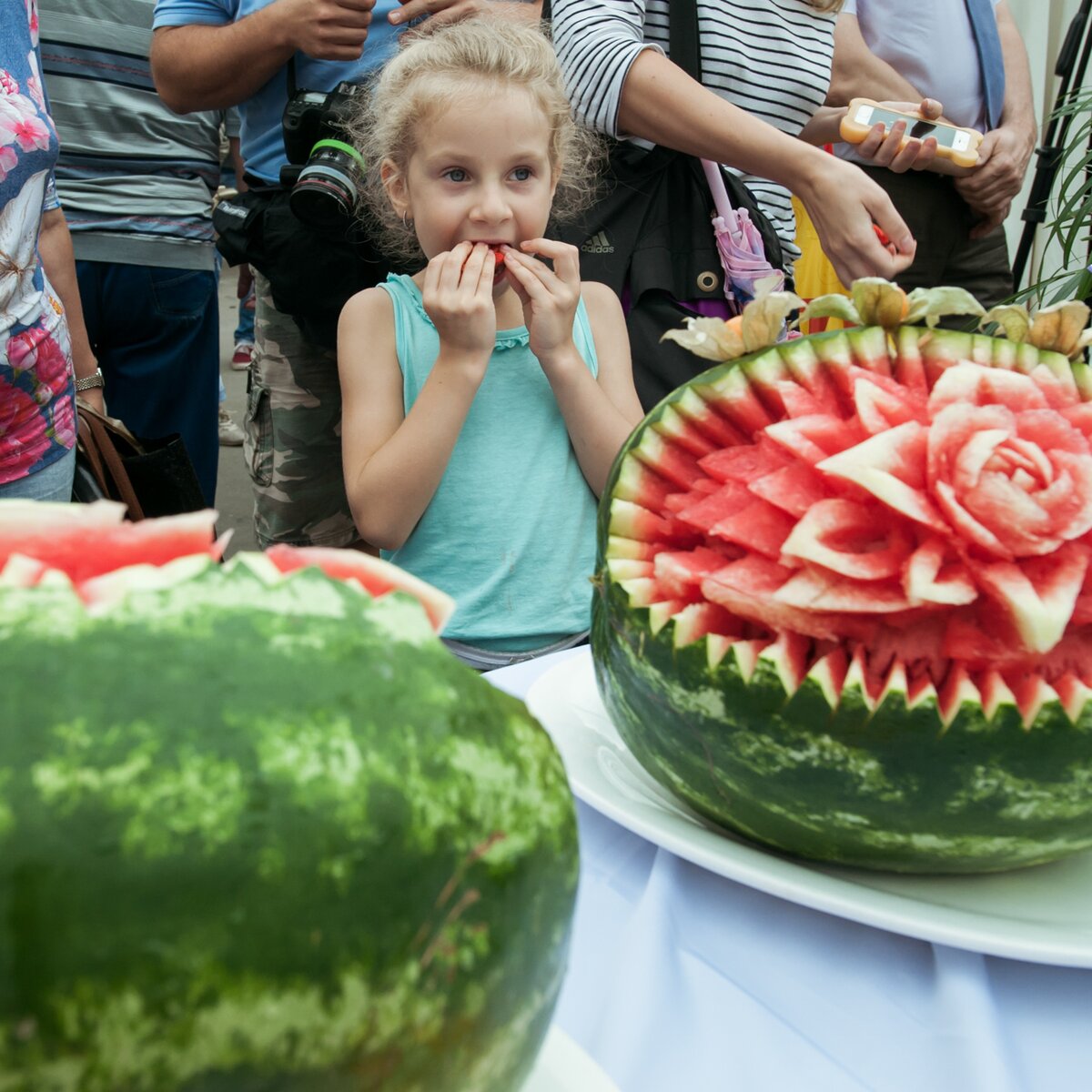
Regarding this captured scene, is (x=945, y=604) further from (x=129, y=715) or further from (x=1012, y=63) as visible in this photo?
(x=1012, y=63)

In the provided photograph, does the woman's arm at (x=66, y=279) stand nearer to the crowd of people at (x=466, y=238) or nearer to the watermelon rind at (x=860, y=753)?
the crowd of people at (x=466, y=238)

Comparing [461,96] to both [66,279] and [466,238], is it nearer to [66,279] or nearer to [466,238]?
[466,238]

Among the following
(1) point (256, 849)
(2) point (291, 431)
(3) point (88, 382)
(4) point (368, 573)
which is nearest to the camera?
(1) point (256, 849)

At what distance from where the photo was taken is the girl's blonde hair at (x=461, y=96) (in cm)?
161

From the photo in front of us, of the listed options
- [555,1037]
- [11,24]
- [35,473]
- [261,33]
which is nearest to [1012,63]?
[261,33]

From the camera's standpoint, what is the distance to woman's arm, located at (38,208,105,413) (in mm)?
2057

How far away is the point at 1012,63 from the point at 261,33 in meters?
1.80

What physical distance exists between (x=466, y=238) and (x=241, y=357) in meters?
5.22

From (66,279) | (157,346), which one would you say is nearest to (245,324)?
(157,346)

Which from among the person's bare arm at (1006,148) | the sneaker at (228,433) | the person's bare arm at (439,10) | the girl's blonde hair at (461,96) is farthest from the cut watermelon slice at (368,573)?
the sneaker at (228,433)

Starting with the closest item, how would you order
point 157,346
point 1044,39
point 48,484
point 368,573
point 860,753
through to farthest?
1. point 368,573
2. point 860,753
3. point 48,484
4. point 157,346
5. point 1044,39

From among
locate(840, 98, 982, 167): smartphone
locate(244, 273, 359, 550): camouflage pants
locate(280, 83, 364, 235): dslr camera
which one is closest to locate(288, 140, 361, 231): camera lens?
locate(280, 83, 364, 235): dslr camera

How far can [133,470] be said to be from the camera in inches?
78.4

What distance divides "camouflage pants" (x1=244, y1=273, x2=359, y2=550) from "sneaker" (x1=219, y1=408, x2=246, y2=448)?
3.05 m
